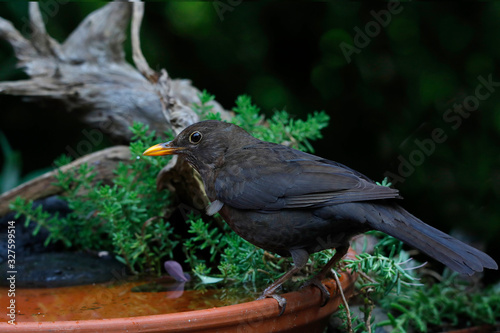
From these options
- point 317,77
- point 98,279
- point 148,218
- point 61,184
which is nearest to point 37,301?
point 98,279

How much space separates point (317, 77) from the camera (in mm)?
4699

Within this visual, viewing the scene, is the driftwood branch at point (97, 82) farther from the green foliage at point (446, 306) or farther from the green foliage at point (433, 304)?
the green foliage at point (446, 306)

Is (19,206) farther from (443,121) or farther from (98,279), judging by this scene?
(443,121)

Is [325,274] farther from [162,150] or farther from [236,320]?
[162,150]

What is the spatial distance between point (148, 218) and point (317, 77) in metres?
2.07

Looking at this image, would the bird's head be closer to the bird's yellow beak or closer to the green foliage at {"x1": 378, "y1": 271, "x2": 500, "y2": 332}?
the bird's yellow beak

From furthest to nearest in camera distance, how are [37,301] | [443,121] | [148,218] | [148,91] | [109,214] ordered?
[148,91]
[443,121]
[148,218]
[109,214]
[37,301]

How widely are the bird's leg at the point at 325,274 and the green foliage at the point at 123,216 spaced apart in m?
0.88

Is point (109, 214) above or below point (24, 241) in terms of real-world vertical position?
above

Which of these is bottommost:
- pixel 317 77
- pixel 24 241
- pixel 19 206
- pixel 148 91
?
pixel 24 241

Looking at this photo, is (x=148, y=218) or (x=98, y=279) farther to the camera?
(x=148, y=218)

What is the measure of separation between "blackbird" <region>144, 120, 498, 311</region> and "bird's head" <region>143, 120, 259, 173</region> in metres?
0.10

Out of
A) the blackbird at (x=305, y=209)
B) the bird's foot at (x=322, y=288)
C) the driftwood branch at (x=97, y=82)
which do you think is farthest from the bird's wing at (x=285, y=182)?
the driftwood branch at (x=97, y=82)

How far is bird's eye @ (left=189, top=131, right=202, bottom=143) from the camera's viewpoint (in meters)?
3.00
